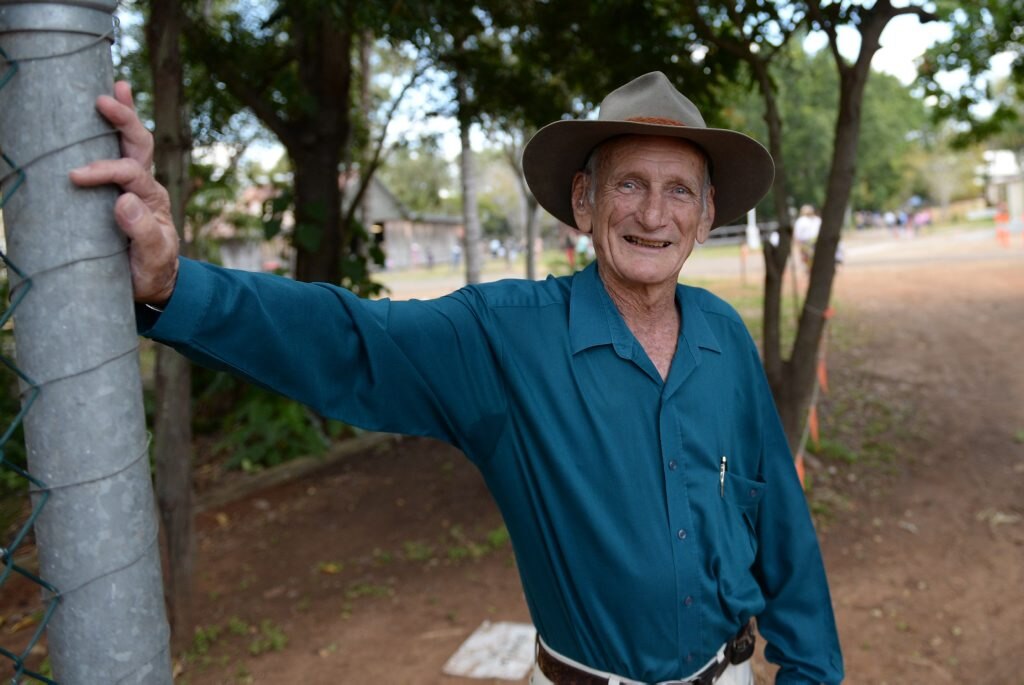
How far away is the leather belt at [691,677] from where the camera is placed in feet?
6.48

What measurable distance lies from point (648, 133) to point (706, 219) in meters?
0.36

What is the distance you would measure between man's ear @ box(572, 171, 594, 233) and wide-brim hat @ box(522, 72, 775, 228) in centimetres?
4

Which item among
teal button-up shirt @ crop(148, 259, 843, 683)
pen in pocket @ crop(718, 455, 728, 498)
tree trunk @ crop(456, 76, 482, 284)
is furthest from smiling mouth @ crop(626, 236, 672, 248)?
tree trunk @ crop(456, 76, 482, 284)

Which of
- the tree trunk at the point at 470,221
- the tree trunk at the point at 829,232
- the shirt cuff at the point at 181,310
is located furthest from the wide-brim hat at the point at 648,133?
the tree trunk at the point at 470,221

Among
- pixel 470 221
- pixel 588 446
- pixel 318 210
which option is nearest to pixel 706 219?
pixel 588 446

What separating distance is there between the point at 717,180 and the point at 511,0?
491cm

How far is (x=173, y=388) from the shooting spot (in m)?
4.52

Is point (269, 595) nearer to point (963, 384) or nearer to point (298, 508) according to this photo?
point (298, 508)

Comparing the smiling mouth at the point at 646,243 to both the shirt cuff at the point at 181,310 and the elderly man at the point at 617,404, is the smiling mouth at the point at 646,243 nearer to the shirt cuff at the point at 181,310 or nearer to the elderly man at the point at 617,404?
the elderly man at the point at 617,404

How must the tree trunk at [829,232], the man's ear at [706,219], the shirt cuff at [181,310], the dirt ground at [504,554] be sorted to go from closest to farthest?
the shirt cuff at [181,310], the man's ear at [706,219], the dirt ground at [504,554], the tree trunk at [829,232]

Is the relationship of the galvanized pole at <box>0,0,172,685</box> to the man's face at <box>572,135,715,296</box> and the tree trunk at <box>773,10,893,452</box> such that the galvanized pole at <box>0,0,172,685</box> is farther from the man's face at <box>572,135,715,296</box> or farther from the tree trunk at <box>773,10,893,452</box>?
the tree trunk at <box>773,10,893,452</box>

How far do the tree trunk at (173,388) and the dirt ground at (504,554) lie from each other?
419mm

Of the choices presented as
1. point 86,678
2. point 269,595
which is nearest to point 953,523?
point 269,595

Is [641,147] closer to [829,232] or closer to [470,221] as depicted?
[829,232]
